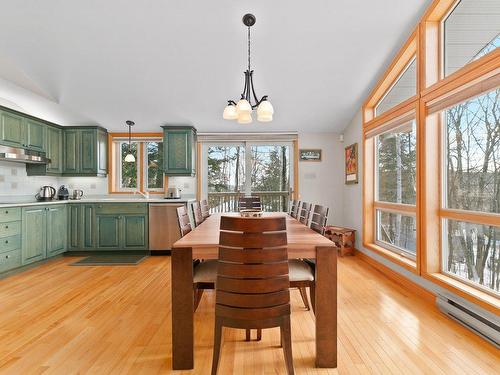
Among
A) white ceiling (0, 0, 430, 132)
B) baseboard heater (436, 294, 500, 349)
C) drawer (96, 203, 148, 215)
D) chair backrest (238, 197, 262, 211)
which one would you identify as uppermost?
white ceiling (0, 0, 430, 132)

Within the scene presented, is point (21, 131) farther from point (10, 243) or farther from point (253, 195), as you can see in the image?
point (253, 195)

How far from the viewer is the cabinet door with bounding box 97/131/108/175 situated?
202 inches

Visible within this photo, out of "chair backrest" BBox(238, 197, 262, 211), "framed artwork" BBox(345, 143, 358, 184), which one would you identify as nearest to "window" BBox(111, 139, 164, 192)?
"chair backrest" BBox(238, 197, 262, 211)

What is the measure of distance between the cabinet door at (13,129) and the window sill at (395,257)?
16.9ft

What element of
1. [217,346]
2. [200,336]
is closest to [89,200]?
[200,336]

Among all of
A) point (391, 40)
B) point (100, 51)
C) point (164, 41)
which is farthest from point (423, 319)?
point (100, 51)

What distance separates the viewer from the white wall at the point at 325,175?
216 inches

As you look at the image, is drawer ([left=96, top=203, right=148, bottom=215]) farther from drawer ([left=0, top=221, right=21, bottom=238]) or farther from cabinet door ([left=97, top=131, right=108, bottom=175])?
drawer ([left=0, top=221, right=21, bottom=238])

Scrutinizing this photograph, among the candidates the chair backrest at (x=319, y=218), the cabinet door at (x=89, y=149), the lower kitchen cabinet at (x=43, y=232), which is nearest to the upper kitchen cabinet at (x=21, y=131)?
the cabinet door at (x=89, y=149)

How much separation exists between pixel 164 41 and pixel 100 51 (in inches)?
31.4

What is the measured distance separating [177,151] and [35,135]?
208 centimetres

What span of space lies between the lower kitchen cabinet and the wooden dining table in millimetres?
3216

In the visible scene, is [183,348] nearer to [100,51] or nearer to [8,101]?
[100,51]

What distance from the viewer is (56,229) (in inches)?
176
